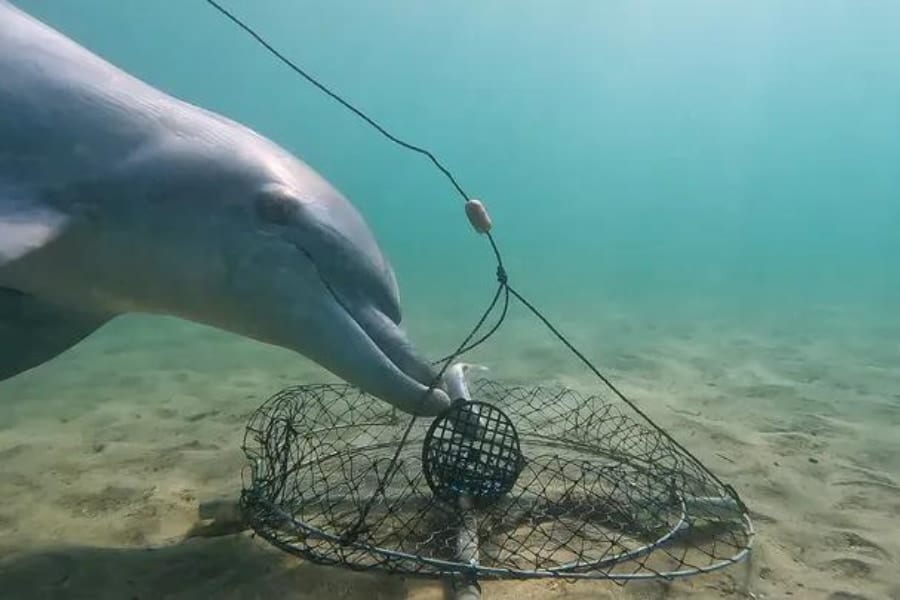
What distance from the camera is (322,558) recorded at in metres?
2.88

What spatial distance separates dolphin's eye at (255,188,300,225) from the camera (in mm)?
3059

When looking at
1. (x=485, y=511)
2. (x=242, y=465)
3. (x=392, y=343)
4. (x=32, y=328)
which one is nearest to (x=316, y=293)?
(x=392, y=343)

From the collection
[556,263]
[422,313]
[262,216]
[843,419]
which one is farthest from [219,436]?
[556,263]

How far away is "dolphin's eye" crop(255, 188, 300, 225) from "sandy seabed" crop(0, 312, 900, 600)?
1600 mm

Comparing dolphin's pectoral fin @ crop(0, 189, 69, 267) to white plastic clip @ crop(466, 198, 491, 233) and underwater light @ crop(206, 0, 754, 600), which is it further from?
white plastic clip @ crop(466, 198, 491, 233)

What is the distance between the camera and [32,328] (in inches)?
134

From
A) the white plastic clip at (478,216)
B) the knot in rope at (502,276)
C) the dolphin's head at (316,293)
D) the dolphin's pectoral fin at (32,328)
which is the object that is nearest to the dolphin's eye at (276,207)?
the dolphin's head at (316,293)

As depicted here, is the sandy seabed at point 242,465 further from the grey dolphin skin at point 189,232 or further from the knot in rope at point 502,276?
the knot in rope at point 502,276

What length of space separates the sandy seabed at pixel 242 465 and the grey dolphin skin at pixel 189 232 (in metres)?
1.10

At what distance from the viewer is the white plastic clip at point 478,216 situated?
10.2 ft

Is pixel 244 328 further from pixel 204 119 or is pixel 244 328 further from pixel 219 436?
pixel 219 436

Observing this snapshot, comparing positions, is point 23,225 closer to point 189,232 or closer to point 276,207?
point 189,232

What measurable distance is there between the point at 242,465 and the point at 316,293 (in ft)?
8.01

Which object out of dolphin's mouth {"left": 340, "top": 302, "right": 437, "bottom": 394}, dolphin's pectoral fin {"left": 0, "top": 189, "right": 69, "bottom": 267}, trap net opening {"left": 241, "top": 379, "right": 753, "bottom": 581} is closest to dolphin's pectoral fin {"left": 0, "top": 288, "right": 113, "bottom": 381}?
dolphin's pectoral fin {"left": 0, "top": 189, "right": 69, "bottom": 267}
